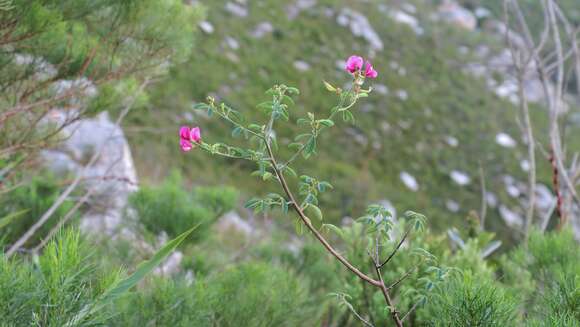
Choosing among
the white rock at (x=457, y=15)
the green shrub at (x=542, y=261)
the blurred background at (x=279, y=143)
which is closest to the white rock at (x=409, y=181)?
the blurred background at (x=279, y=143)

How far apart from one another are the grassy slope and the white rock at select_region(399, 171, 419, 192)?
9 centimetres

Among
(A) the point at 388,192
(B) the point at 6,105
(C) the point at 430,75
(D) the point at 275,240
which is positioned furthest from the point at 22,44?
(C) the point at 430,75

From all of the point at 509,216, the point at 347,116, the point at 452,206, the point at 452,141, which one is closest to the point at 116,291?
the point at 347,116

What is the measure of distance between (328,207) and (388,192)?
1076 mm

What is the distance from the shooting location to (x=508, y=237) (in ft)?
25.1

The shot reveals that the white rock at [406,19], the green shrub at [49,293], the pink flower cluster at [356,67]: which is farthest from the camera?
the white rock at [406,19]

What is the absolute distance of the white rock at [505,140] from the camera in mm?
10086

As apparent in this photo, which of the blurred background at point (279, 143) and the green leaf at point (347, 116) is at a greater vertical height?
the green leaf at point (347, 116)

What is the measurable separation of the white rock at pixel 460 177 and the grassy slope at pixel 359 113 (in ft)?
0.32

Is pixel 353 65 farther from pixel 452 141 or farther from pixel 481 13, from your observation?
pixel 481 13

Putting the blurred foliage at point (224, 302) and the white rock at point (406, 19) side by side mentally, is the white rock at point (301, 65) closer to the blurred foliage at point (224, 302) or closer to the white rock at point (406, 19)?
the white rock at point (406, 19)

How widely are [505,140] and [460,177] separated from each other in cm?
→ 171

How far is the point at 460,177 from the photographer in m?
9.09

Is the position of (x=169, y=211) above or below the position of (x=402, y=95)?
above
